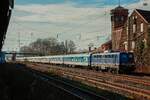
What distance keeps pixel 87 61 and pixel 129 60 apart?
483 inches

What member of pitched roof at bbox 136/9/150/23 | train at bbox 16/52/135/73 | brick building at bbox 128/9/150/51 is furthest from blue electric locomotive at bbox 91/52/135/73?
pitched roof at bbox 136/9/150/23

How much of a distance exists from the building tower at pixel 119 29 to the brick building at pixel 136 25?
10.1ft

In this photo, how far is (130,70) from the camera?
46.3 metres

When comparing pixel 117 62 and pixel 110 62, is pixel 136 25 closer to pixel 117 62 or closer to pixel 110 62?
pixel 110 62

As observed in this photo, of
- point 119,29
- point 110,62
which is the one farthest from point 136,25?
point 110,62

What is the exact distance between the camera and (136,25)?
244 ft

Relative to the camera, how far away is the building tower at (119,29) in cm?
8022

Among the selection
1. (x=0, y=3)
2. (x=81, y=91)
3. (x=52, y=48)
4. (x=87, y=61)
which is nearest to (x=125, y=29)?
(x=87, y=61)

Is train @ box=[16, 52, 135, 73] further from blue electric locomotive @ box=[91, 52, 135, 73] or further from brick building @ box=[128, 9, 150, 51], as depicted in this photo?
brick building @ box=[128, 9, 150, 51]

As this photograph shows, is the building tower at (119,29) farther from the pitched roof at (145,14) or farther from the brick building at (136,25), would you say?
the pitched roof at (145,14)

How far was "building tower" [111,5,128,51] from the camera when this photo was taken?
80225mm

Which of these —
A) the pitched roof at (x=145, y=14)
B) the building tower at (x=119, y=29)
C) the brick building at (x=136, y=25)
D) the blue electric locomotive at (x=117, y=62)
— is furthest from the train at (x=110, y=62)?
the building tower at (x=119, y=29)

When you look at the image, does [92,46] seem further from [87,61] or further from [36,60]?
[87,61]

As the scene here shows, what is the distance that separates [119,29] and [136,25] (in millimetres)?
12544
